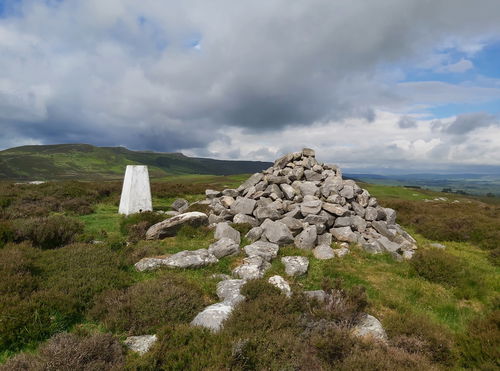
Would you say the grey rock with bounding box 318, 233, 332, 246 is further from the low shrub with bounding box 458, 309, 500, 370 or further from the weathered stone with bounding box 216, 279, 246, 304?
the low shrub with bounding box 458, 309, 500, 370

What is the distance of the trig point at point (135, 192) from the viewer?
63.2 ft

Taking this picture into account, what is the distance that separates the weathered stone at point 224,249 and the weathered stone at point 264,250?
461 mm

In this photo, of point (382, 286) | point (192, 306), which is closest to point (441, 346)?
point (382, 286)

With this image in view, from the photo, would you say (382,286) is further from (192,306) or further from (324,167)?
(324,167)

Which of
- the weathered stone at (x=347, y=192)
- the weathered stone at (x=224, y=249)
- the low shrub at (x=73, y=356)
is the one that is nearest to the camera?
the low shrub at (x=73, y=356)

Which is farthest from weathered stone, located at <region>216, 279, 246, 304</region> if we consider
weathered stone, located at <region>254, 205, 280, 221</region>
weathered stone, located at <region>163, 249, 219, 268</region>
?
weathered stone, located at <region>254, 205, 280, 221</region>

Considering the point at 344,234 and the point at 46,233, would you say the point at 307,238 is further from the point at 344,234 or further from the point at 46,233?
the point at 46,233

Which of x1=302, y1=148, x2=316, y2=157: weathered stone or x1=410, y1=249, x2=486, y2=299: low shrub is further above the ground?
x1=302, y1=148, x2=316, y2=157: weathered stone

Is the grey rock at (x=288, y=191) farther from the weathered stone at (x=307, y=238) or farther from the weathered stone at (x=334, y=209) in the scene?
the weathered stone at (x=307, y=238)

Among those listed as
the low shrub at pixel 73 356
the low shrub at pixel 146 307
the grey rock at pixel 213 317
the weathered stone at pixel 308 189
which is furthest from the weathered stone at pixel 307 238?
the low shrub at pixel 73 356

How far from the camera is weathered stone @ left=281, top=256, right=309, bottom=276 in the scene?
1023 cm

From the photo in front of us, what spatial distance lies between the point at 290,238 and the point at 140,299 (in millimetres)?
7680

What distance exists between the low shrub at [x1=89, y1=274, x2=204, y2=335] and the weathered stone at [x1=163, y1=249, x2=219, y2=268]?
2.26m

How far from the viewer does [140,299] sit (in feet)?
23.6
